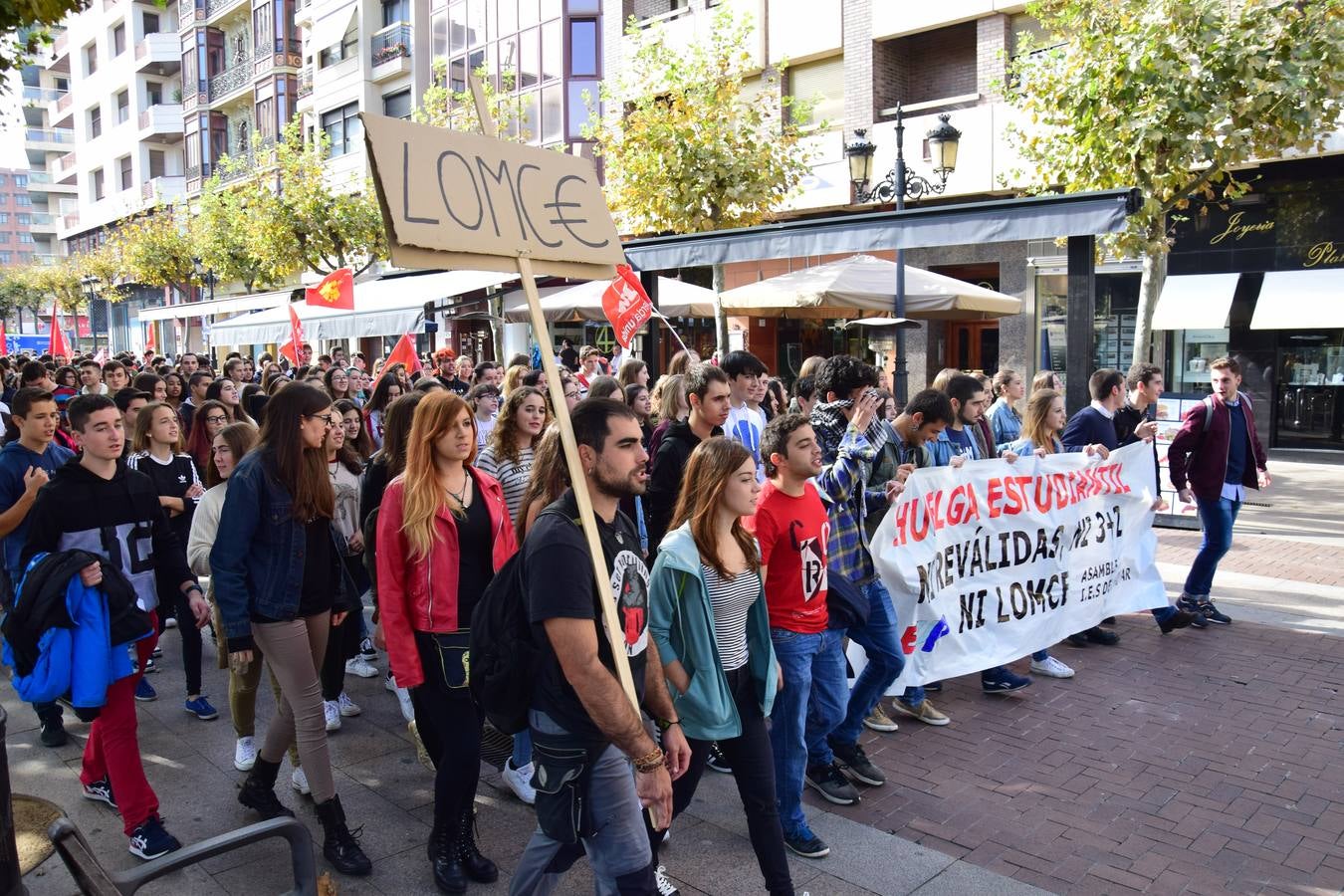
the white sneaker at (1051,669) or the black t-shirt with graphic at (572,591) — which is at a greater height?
the black t-shirt with graphic at (572,591)

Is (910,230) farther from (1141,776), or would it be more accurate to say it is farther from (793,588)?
(793,588)

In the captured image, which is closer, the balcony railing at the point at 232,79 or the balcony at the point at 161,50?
the balcony railing at the point at 232,79

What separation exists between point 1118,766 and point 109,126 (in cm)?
6471

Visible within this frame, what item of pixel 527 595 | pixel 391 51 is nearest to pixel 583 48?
pixel 391 51

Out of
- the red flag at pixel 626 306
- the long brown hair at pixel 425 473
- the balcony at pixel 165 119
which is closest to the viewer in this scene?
the long brown hair at pixel 425 473

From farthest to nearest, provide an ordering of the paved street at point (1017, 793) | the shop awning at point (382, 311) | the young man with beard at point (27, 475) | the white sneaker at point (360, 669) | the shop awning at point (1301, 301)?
the shop awning at point (1301, 301), the shop awning at point (382, 311), the white sneaker at point (360, 669), the young man with beard at point (27, 475), the paved street at point (1017, 793)

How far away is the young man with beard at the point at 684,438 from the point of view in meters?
5.24

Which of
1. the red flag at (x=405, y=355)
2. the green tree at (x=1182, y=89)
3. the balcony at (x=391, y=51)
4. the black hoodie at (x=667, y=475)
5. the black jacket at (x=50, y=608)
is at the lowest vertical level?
the black jacket at (x=50, y=608)

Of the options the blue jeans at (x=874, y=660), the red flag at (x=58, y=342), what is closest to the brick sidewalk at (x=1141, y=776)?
the blue jeans at (x=874, y=660)

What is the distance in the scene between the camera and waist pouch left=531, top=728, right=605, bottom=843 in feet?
9.25

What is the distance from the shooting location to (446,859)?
12.3 feet

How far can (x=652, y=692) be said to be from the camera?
3098mm

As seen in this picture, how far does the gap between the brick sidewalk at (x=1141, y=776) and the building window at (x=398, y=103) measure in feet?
109

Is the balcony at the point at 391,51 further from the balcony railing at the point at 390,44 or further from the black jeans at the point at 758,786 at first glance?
the black jeans at the point at 758,786
